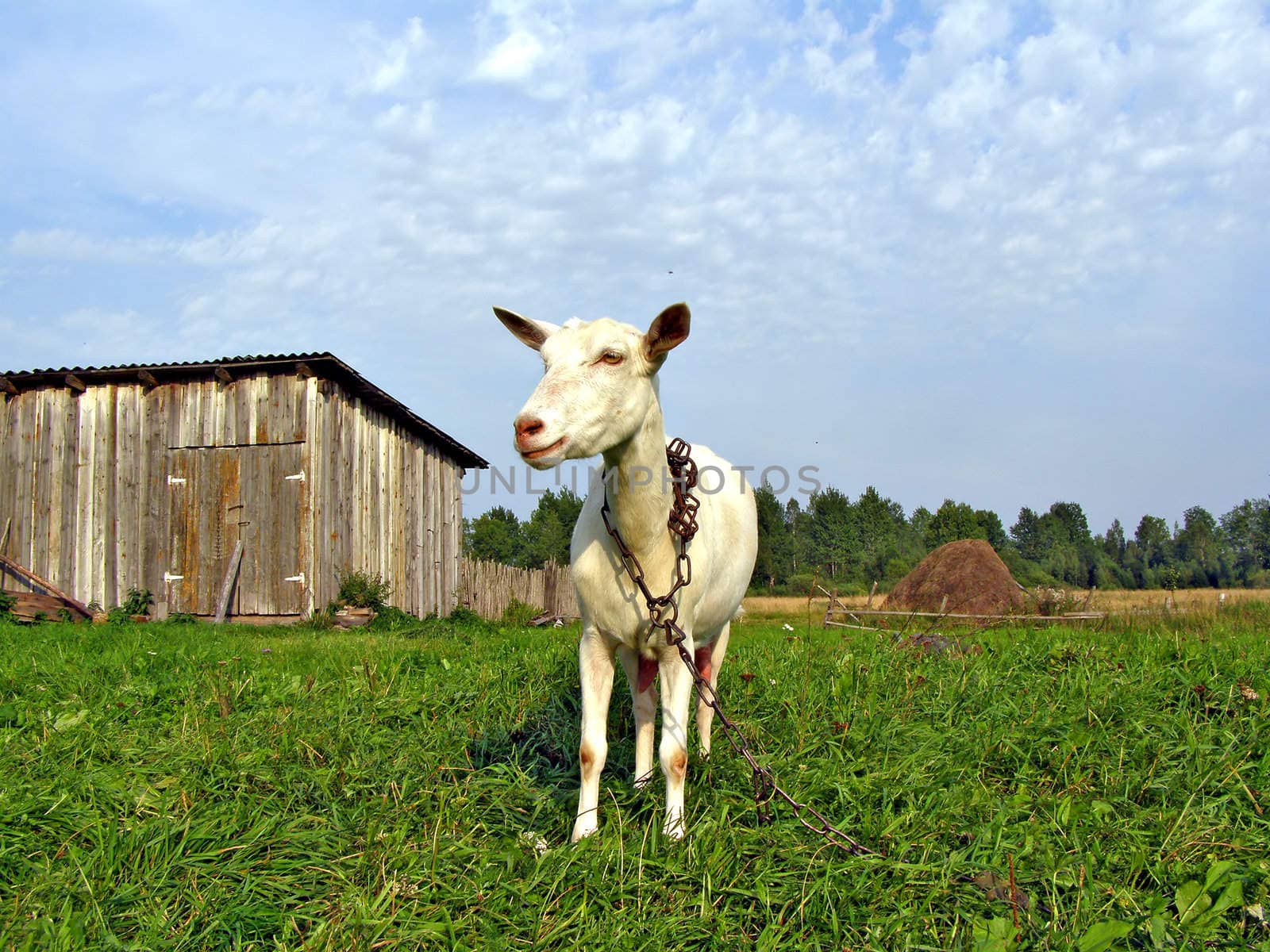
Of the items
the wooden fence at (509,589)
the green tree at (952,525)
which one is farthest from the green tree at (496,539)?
the wooden fence at (509,589)

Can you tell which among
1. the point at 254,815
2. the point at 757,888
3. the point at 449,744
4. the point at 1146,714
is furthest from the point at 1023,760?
the point at 254,815

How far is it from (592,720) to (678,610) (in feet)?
2.05

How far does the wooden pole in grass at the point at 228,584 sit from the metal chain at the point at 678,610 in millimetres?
13979

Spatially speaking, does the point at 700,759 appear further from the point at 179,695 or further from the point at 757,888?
the point at 179,695

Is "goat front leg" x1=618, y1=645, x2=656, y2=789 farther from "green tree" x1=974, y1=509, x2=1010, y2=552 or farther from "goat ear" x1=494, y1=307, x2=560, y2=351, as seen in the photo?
"green tree" x1=974, y1=509, x2=1010, y2=552

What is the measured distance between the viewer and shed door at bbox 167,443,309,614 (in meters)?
15.9

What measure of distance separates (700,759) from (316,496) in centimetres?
1323

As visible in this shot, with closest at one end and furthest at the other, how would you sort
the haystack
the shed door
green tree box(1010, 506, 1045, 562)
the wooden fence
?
the shed door, the wooden fence, the haystack, green tree box(1010, 506, 1045, 562)

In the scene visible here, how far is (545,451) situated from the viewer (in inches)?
128

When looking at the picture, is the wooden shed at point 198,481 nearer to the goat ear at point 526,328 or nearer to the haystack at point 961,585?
the goat ear at point 526,328

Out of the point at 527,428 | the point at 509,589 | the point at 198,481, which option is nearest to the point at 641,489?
the point at 527,428

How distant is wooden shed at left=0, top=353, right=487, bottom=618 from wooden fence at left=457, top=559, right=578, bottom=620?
3.74 metres

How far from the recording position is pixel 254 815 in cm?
366

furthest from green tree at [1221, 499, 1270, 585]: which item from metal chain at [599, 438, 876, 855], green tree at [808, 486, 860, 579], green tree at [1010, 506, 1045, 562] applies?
metal chain at [599, 438, 876, 855]
